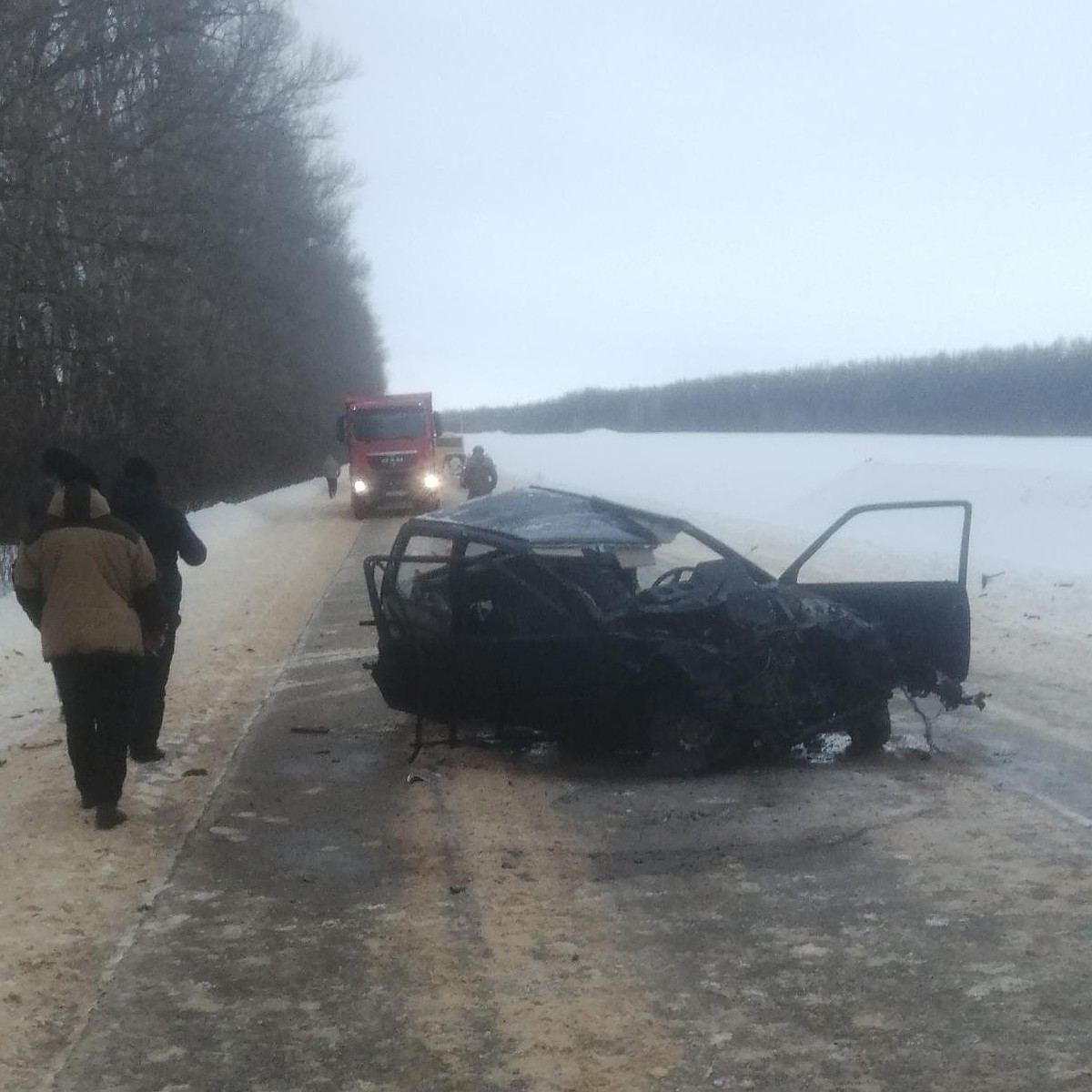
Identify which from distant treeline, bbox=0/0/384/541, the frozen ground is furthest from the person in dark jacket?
distant treeline, bbox=0/0/384/541

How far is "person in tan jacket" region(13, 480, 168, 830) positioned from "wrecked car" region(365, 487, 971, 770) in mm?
1883

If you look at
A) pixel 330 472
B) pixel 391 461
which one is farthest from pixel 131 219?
pixel 330 472

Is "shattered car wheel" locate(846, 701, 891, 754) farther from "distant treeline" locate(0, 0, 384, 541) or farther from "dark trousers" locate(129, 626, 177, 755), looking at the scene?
"distant treeline" locate(0, 0, 384, 541)

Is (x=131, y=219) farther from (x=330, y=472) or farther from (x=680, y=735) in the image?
(x=330, y=472)

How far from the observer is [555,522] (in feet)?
28.5

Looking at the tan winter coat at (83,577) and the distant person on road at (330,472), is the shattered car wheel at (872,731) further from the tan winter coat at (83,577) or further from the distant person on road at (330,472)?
the distant person on road at (330,472)

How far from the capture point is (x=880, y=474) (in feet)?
115

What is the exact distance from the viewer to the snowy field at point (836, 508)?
599 inches

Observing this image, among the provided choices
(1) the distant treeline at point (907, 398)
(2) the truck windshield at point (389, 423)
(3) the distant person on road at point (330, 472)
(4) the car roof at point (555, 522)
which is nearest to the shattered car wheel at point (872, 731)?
(4) the car roof at point (555, 522)

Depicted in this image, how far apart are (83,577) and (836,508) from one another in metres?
27.1

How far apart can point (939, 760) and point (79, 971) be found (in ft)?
15.8

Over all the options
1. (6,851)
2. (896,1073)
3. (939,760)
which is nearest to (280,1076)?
(896,1073)

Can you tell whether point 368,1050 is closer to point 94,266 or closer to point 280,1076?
point 280,1076

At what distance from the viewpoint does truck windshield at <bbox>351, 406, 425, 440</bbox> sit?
37.5 m
